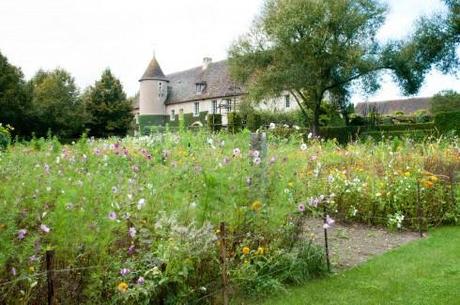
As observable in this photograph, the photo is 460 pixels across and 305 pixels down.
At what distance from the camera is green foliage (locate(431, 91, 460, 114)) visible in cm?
3512

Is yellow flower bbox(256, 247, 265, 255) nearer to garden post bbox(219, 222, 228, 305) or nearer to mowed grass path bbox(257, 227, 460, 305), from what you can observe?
mowed grass path bbox(257, 227, 460, 305)

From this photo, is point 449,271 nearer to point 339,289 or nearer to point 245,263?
point 339,289

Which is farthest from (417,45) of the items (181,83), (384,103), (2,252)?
(384,103)

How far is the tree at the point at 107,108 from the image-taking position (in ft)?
136

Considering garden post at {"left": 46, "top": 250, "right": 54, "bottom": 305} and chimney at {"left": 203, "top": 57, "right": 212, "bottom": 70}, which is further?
chimney at {"left": 203, "top": 57, "right": 212, "bottom": 70}

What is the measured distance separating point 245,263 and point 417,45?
2444 cm

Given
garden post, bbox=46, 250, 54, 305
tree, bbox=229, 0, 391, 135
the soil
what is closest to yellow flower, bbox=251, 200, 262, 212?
the soil

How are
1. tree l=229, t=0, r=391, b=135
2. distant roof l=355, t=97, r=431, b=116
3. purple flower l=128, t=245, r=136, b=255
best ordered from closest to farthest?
purple flower l=128, t=245, r=136, b=255, tree l=229, t=0, r=391, b=135, distant roof l=355, t=97, r=431, b=116

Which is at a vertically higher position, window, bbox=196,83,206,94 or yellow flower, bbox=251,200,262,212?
window, bbox=196,83,206,94

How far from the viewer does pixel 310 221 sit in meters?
6.42

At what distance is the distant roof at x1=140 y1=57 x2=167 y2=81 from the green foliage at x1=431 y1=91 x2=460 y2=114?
89.5 ft

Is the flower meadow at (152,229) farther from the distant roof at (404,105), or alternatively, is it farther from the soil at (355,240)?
the distant roof at (404,105)

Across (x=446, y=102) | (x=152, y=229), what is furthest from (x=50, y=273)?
(x=446, y=102)

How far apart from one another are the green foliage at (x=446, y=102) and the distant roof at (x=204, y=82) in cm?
1612
